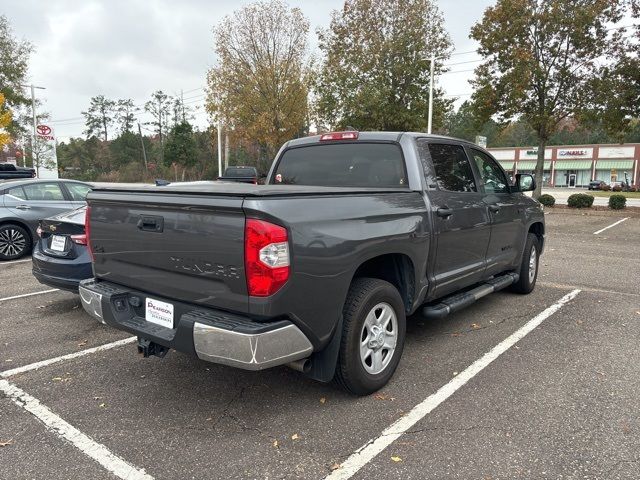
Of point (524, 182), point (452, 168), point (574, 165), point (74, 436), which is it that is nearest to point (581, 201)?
point (524, 182)

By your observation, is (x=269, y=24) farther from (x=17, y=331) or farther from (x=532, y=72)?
(x=17, y=331)

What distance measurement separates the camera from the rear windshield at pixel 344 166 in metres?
4.14

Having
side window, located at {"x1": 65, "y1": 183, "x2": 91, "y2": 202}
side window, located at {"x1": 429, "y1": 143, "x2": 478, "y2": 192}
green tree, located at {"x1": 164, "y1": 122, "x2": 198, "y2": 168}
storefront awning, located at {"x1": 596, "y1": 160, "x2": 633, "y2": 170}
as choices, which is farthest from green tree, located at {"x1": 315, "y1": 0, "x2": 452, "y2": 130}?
storefront awning, located at {"x1": 596, "y1": 160, "x2": 633, "y2": 170}

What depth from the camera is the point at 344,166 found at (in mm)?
4395

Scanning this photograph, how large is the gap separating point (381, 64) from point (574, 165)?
60.1m

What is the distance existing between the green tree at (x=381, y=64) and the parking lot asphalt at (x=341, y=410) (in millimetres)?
17699

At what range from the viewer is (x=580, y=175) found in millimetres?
70688

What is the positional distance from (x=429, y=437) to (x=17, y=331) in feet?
13.9

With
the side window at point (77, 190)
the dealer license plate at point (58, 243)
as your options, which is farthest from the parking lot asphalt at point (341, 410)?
the side window at point (77, 190)

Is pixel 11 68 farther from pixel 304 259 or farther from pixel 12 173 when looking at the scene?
pixel 304 259

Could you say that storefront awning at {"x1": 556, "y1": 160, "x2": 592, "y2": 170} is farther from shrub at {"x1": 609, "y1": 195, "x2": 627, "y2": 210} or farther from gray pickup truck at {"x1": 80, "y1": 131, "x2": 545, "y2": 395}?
gray pickup truck at {"x1": 80, "y1": 131, "x2": 545, "y2": 395}

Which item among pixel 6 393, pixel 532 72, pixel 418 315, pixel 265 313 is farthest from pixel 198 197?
pixel 532 72

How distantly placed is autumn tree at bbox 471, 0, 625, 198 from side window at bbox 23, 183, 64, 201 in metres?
17.3

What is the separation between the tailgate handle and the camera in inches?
115
